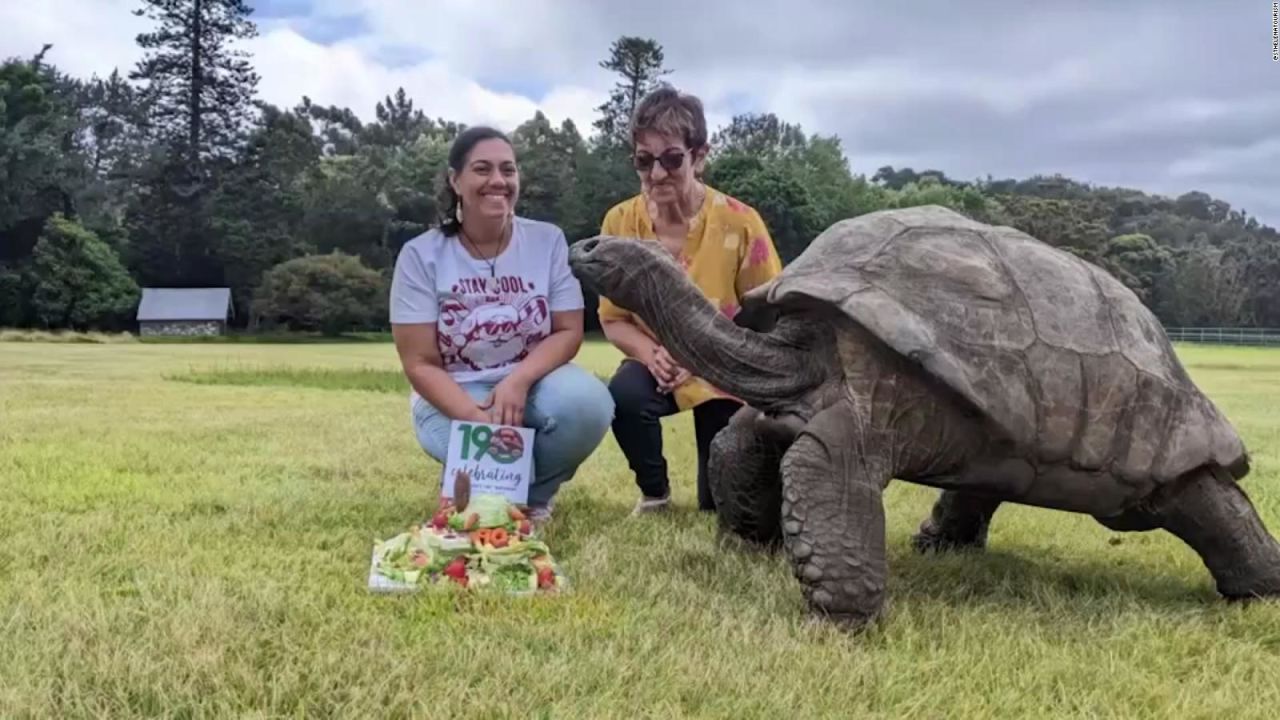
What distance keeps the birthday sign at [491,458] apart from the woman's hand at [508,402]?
0.09 m

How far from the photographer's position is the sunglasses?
444 cm

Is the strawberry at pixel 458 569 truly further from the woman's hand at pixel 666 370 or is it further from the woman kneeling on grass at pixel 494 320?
the woman's hand at pixel 666 370

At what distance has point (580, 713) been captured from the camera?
2199 mm

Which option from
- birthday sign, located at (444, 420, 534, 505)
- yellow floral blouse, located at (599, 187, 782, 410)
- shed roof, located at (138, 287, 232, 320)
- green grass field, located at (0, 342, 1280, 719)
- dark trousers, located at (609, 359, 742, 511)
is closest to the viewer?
green grass field, located at (0, 342, 1280, 719)

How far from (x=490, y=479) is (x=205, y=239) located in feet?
165

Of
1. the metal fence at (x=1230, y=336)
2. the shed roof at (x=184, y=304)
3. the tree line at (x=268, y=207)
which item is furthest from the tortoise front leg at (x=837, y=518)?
the metal fence at (x=1230, y=336)

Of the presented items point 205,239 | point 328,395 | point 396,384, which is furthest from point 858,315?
point 205,239

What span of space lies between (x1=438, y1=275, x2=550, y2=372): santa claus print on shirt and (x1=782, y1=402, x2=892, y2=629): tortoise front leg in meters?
1.57

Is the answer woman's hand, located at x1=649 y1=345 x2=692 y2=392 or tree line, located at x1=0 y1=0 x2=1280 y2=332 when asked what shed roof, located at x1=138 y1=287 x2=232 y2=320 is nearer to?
tree line, located at x1=0 y1=0 x2=1280 y2=332

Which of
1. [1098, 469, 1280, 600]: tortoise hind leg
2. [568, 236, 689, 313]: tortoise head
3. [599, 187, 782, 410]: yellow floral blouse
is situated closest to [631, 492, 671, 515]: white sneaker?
[599, 187, 782, 410]: yellow floral blouse

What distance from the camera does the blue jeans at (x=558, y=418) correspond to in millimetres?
4223

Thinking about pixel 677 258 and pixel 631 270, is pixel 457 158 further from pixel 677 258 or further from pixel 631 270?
pixel 631 270

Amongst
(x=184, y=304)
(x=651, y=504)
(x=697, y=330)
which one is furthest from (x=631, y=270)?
(x=184, y=304)

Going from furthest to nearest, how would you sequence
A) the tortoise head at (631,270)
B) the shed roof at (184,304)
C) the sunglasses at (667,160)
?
the shed roof at (184,304) < the sunglasses at (667,160) < the tortoise head at (631,270)
